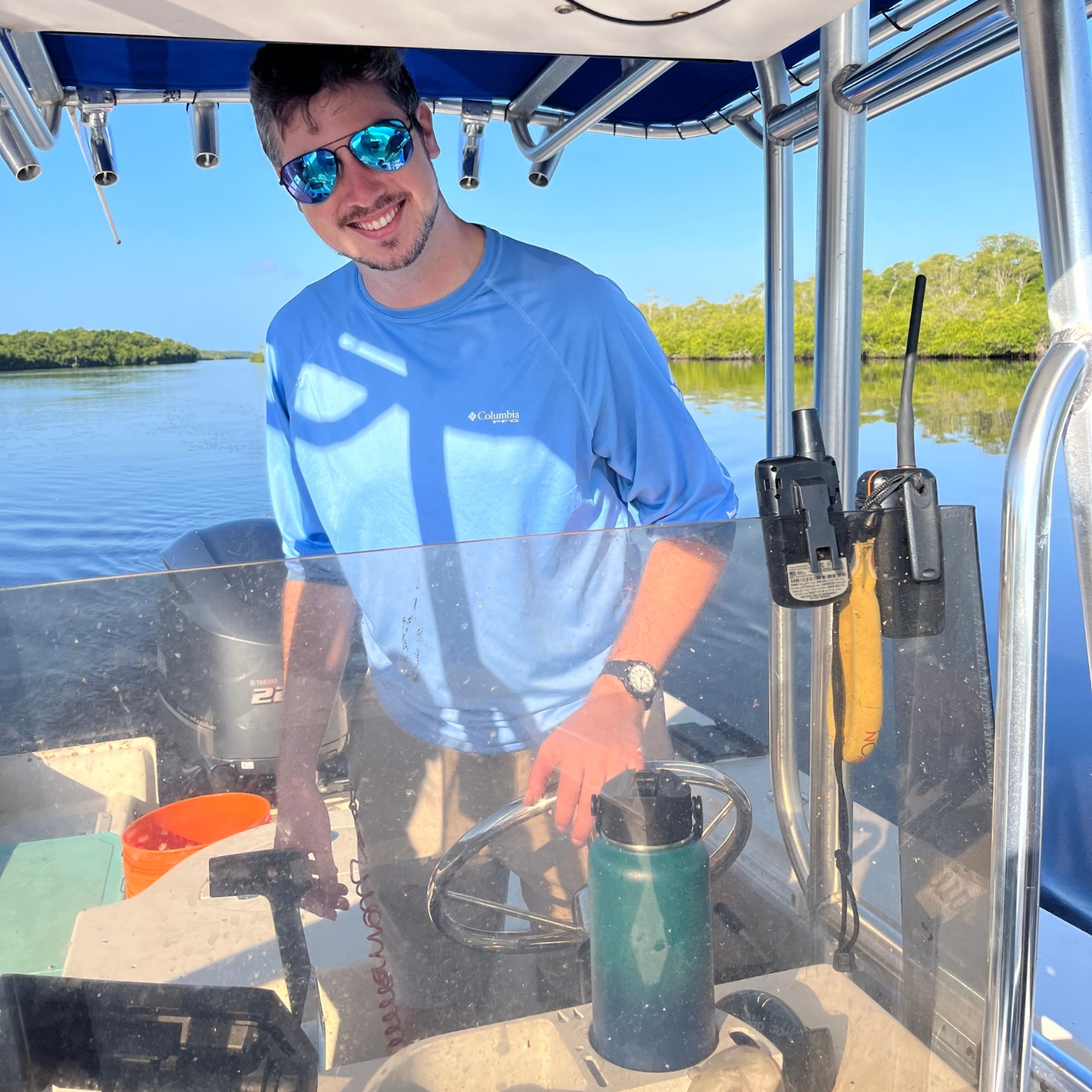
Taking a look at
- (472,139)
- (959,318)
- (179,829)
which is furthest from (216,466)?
(179,829)

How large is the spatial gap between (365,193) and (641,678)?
1.07 m

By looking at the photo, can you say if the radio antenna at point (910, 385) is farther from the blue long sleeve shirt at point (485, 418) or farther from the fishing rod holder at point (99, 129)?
the fishing rod holder at point (99, 129)

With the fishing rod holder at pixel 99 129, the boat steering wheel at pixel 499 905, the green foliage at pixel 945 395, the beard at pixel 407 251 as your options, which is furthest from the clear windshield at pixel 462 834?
the green foliage at pixel 945 395

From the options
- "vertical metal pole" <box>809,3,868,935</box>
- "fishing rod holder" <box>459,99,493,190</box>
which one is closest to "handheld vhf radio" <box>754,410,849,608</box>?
"vertical metal pole" <box>809,3,868,935</box>

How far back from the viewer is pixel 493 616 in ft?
2.33

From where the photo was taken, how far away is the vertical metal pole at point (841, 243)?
103 cm

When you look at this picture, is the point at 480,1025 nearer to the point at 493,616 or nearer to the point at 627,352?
the point at 493,616

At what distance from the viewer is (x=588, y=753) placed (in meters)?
0.71

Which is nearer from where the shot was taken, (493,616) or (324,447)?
(493,616)

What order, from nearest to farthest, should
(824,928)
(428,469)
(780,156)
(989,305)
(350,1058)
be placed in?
(350,1058) < (824,928) < (780,156) < (428,469) < (989,305)

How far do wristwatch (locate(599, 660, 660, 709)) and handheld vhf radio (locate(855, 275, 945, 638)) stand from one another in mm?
199

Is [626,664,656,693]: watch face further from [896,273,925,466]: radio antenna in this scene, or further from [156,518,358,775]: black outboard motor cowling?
[896,273,925,466]: radio antenna

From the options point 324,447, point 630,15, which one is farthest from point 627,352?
point 630,15

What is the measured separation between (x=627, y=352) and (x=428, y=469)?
1.14 ft
